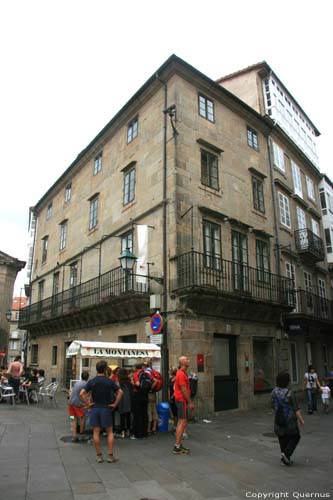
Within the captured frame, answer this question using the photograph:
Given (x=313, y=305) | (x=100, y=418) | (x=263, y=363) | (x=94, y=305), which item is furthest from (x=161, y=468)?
(x=313, y=305)

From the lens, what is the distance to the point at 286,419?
6.91 meters

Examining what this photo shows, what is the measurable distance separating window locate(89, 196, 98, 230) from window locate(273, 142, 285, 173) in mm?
9302

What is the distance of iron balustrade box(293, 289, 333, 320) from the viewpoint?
1958 centimetres

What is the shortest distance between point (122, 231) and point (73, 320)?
5.61 meters

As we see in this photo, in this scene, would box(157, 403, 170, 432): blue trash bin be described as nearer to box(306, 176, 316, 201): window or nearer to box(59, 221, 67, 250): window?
box(59, 221, 67, 250): window

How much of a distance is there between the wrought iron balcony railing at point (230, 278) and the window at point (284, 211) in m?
3.30

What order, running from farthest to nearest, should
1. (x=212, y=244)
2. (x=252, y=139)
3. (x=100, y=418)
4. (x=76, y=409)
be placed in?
(x=252, y=139), (x=212, y=244), (x=76, y=409), (x=100, y=418)

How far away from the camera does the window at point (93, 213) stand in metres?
20.1

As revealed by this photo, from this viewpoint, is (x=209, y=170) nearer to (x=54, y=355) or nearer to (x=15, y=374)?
(x=15, y=374)

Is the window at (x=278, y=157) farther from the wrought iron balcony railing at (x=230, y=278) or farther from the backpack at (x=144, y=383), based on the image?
the backpack at (x=144, y=383)

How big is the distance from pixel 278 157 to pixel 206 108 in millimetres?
5910

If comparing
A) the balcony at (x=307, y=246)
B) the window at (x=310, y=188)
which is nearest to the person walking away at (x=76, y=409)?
the balcony at (x=307, y=246)


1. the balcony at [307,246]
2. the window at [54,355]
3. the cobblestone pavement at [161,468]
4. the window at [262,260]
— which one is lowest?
the cobblestone pavement at [161,468]

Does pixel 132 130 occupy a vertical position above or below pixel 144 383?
above
